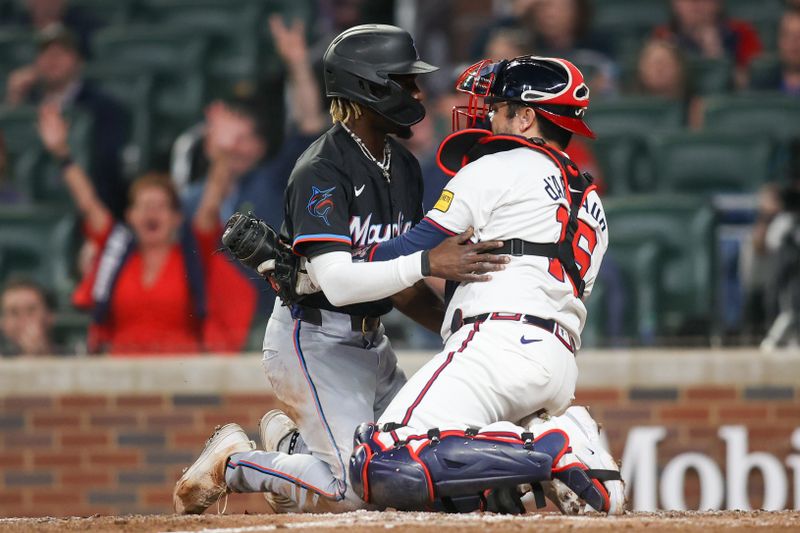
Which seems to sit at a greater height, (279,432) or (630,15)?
(630,15)

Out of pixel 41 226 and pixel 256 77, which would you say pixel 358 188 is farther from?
pixel 256 77

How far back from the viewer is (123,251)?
754 cm

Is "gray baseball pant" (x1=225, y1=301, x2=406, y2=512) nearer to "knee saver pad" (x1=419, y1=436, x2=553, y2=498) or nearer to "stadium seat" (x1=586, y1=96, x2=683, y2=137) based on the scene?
"knee saver pad" (x1=419, y1=436, x2=553, y2=498)

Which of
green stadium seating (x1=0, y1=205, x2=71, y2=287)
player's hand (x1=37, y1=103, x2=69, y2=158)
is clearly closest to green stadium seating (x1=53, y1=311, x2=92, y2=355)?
green stadium seating (x1=0, y1=205, x2=71, y2=287)

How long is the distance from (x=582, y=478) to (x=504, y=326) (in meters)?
0.52

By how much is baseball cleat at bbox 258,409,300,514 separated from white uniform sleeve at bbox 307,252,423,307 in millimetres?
769

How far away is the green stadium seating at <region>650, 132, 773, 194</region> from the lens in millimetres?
7758

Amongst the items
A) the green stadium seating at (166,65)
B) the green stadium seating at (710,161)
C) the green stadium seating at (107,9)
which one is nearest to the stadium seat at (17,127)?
the green stadium seating at (166,65)

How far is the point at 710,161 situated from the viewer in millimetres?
7836

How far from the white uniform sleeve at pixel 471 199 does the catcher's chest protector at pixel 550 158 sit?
11cm

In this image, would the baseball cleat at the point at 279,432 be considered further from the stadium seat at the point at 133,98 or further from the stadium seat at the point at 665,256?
the stadium seat at the point at 133,98

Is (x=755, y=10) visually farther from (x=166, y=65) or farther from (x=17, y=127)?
(x=17, y=127)

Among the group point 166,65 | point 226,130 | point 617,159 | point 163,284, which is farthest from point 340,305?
point 166,65

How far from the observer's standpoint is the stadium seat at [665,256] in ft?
23.2
